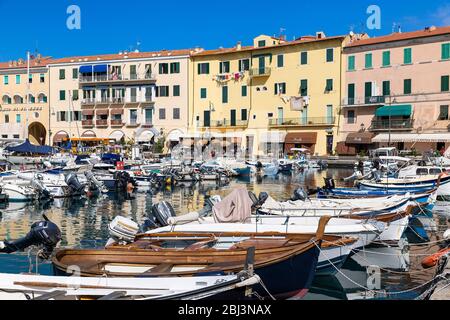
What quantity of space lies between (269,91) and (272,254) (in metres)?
47.5

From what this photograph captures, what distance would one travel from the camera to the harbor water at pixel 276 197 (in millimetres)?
11141

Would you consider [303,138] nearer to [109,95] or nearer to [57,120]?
[109,95]

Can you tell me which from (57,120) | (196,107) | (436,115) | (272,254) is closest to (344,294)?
(272,254)

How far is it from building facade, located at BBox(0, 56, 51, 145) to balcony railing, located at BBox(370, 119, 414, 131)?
34.2 meters

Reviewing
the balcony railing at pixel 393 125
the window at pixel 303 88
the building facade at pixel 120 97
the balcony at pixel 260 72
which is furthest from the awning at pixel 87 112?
the balcony railing at pixel 393 125

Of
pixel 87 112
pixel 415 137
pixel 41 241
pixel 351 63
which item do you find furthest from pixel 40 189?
pixel 87 112

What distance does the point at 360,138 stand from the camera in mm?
49875

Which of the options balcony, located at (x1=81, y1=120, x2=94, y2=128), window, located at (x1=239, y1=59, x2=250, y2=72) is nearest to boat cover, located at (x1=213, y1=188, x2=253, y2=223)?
window, located at (x1=239, y1=59, x2=250, y2=72)

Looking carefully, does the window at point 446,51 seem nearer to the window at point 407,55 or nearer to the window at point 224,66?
the window at point 407,55

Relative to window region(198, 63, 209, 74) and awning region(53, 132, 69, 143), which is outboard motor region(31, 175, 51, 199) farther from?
awning region(53, 132, 69, 143)

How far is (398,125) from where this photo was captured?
48000mm

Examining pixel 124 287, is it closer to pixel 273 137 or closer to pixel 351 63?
pixel 351 63

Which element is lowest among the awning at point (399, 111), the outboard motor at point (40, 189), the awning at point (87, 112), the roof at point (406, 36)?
the outboard motor at point (40, 189)

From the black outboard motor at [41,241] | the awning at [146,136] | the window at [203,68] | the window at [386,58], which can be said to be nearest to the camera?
the black outboard motor at [41,241]
